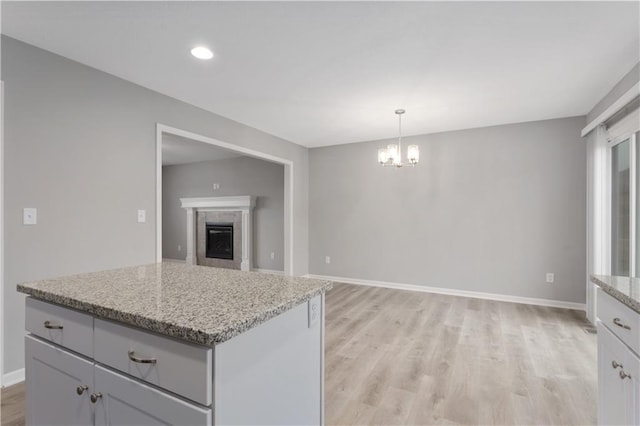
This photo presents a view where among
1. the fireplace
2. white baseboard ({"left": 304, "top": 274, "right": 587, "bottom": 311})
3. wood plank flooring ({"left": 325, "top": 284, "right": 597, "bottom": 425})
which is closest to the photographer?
wood plank flooring ({"left": 325, "top": 284, "right": 597, "bottom": 425})

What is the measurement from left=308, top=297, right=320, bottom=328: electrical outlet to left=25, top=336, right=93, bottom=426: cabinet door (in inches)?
31.3

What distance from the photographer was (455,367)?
2.45 metres

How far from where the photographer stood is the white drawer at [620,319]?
3.62 feet

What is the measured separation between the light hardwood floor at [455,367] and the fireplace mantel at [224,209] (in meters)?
2.93

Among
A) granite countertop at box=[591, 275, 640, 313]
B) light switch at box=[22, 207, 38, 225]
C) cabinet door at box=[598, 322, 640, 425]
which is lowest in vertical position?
cabinet door at box=[598, 322, 640, 425]

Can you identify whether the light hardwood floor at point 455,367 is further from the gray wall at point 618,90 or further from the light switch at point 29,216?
the gray wall at point 618,90

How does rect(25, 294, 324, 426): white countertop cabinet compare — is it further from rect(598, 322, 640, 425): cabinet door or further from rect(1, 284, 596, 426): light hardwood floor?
rect(598, 322, 640, 425): cabinet door

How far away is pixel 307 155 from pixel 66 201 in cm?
390

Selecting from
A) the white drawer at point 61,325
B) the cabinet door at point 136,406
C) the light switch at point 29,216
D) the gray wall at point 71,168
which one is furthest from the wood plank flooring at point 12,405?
the cabinet door at point 136,406

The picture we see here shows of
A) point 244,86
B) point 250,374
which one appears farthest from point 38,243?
point 250,374

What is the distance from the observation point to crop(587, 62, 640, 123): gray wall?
256cm

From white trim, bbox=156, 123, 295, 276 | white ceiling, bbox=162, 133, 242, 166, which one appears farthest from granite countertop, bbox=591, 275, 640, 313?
white ceiling, bbox=162, 133, 242, 166

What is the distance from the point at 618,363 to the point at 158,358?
171 cm

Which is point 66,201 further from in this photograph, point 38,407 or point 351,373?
point 351,373
